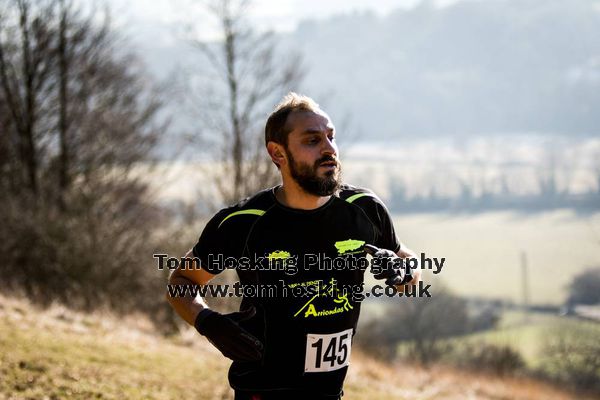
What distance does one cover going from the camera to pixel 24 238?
16.4 meters

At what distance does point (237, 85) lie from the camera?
19.2 metres

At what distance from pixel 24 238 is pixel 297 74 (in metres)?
8.40

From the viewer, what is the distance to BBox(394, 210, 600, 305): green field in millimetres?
53344

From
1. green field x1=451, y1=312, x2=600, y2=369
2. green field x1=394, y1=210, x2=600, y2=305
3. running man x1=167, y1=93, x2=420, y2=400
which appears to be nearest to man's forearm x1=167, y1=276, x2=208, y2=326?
running man x1=167, y1=93, x2=420, y2=400

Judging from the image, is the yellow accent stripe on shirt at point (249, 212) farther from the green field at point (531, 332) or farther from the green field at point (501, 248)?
the green field at point (501, 248)

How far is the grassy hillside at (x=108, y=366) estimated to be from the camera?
550 centimetres

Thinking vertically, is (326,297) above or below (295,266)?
below

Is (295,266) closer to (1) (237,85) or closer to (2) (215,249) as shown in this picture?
(2) (215,249)

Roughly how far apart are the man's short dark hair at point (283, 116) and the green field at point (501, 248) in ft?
142

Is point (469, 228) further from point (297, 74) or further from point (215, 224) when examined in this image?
point (215, 224)

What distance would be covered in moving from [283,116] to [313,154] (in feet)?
0.77

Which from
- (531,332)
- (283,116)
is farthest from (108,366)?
(531,332)

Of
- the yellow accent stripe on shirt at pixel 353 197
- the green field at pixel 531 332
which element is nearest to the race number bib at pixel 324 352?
the yellow accent stripe on shirt at pixel 353 197

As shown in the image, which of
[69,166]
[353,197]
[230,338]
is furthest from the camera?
[69,166]
